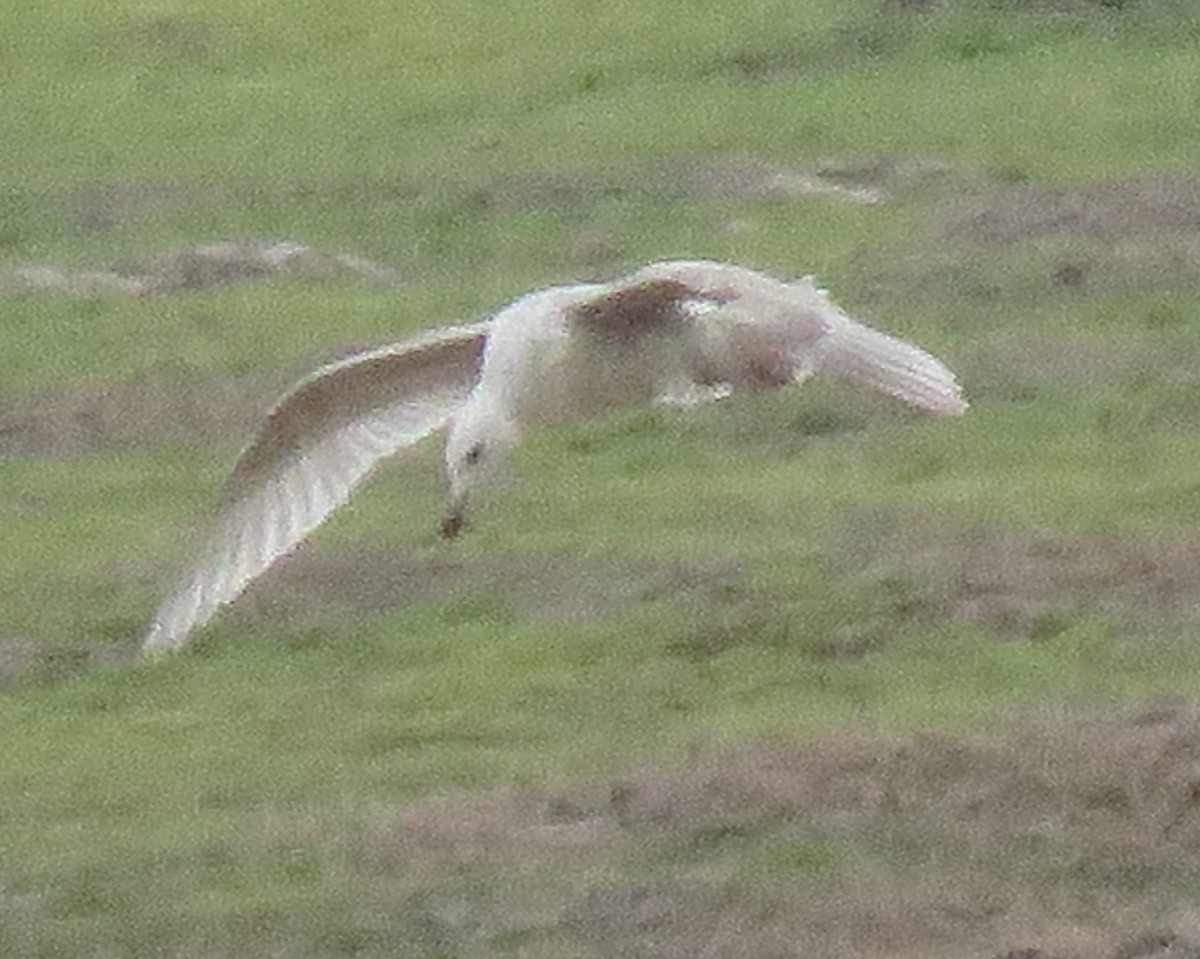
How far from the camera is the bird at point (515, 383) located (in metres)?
5.64

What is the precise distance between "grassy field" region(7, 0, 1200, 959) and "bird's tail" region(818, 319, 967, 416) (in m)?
1.34

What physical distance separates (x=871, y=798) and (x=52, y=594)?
2.71 meters

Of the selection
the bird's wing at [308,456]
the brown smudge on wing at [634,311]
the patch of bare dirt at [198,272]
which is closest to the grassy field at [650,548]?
the patch of bare dirt at [198,272]

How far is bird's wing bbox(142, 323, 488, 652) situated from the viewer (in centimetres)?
578

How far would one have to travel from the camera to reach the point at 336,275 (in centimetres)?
1199

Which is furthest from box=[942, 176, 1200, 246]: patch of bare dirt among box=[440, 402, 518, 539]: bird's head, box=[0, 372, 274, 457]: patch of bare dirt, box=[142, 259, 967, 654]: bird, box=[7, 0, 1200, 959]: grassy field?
box=[440, 402, 518, 539]: bird's head

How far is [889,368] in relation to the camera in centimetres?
543

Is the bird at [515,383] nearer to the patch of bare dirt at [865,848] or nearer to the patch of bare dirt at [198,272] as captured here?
the patch of bare dirt at [865,848]

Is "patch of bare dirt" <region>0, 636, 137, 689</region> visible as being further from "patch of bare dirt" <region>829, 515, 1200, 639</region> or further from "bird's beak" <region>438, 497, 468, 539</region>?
"bird's beak" <region>438, 497, 468, 539</region>

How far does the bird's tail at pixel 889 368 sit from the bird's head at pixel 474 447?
0.59 metres

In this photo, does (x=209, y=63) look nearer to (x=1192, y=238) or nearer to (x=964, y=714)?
(x=1192, y=238)

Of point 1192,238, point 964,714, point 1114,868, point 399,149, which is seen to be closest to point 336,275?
point 399,149

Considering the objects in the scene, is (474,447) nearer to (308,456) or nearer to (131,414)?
(308,456)

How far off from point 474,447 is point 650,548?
303 cm
